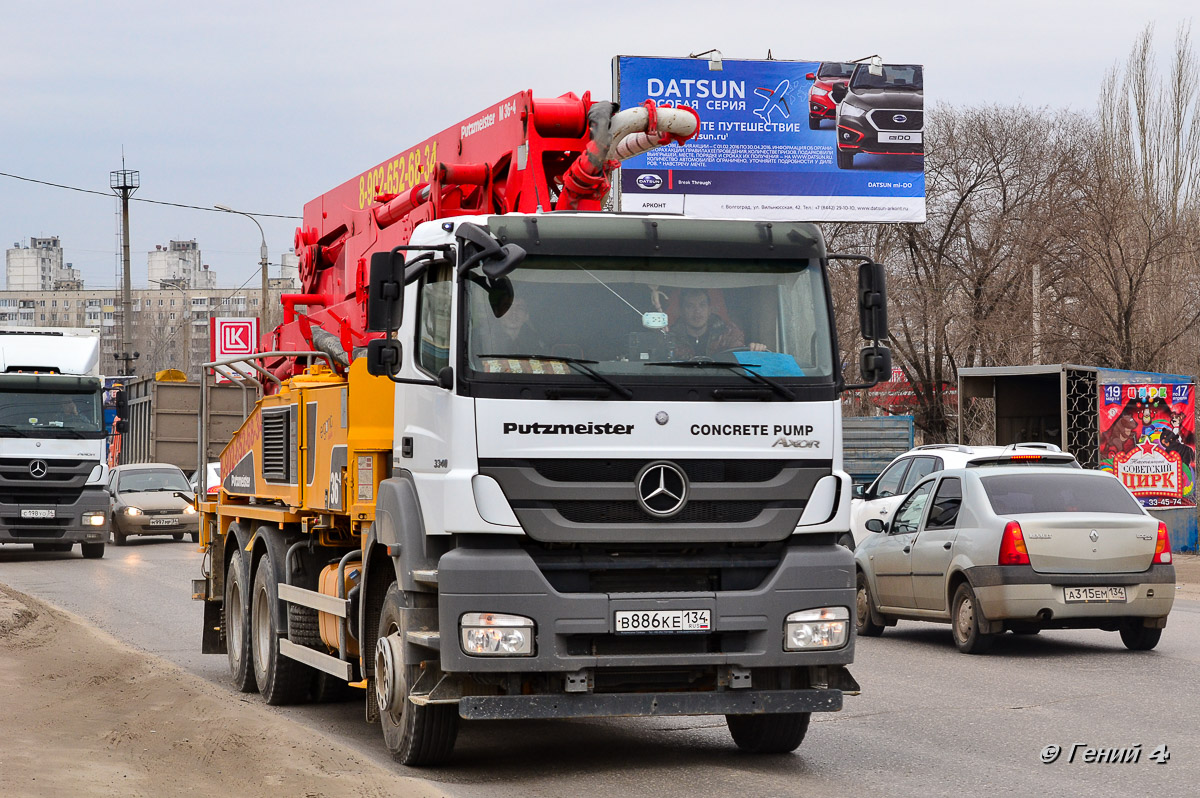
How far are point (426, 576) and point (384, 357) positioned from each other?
1.19m

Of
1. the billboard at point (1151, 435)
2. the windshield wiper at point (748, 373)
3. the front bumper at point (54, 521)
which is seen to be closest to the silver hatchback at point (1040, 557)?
the windshield wiper at point (748, 373)

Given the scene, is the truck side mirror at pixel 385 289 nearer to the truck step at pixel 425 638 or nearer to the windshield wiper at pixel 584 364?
the windshield wiper at pixel 584 364

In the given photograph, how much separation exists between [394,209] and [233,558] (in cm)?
301

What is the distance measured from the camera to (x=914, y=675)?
11.9 meters

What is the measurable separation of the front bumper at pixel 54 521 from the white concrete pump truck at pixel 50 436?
2 centimetres

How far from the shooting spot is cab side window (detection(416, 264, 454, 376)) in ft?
25.7

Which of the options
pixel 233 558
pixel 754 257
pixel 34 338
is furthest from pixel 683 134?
pixel 34 338

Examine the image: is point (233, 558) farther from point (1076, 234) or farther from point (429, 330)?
point (1076, 234)

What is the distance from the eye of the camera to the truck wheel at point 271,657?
10648 mm

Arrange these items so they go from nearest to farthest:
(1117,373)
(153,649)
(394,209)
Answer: (394,209) < (153,649) < (1117,373)

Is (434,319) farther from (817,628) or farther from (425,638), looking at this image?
(817,628)

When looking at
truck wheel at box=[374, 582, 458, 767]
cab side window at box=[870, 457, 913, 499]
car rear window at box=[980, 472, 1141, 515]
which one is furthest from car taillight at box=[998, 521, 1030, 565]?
truck wheel at box=[374, 582, 458, 767]

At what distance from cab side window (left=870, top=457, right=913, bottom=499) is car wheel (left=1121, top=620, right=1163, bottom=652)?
5.35 metres

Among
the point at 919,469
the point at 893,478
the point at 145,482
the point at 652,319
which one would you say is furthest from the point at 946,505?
the point at 145,482
